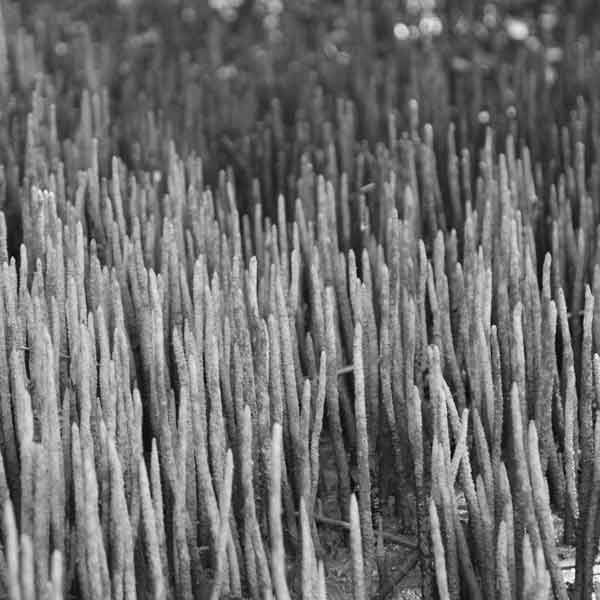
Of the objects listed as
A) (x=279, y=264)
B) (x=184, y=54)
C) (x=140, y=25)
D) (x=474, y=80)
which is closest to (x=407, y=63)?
(x=474, y=80)

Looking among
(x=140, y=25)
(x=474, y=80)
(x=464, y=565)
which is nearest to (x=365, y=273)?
(x=464, y=565)

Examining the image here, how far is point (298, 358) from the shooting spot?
1.64 meters

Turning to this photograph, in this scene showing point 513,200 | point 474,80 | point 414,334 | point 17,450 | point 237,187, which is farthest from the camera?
point 474,80

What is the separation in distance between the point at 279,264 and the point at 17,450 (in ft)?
1.67

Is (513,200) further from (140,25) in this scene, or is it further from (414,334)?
(140,25)

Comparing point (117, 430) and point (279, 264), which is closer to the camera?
point (117, 430)

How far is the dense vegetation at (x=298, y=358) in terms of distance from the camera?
4.39ft

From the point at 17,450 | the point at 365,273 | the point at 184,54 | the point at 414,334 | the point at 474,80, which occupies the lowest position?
the point at 17,450

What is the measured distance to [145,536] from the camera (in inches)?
52.8

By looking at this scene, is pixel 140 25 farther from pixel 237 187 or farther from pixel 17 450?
pixel 17 450

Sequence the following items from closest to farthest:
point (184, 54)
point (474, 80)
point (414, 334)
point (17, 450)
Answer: point (17, 450) → point (414, 334) → point (474, 80) → point (184, 54)

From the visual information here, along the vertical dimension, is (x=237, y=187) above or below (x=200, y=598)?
above

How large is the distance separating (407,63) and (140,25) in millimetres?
1074

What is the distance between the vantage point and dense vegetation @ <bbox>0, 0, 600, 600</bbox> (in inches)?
52.7
